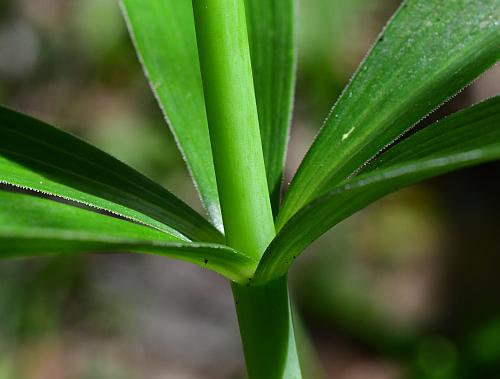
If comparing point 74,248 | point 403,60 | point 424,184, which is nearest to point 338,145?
point 403,60

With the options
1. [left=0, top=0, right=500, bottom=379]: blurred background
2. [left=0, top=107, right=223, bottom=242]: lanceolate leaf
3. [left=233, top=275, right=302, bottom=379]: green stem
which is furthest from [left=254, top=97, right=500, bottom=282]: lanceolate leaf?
[left=0, top=0, right=500, bottom=379]: blurred background

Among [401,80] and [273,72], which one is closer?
[401,80]

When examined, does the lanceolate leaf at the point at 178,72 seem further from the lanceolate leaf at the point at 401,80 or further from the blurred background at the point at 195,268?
the blurred background at the point at 195,268

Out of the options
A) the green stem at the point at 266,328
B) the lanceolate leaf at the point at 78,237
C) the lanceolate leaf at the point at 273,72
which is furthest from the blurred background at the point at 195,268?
the lanceolate leaf at the point at 78,237

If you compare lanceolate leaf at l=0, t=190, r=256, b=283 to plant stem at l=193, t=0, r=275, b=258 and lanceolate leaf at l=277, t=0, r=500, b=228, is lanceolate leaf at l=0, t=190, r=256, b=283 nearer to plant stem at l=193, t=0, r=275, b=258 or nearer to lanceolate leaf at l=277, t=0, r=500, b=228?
plant stem at l=193, t=0, r=275, b=258

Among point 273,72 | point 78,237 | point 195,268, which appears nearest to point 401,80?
point 273,72

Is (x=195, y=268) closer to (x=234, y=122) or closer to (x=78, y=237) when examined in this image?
(x=234, y=122)
